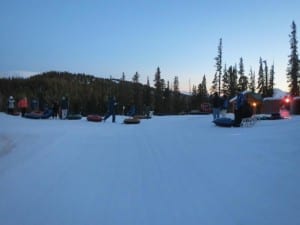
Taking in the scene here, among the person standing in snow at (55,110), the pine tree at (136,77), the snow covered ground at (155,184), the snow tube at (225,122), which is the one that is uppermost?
the pine tree at (136,77)

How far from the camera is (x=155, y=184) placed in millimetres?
9195

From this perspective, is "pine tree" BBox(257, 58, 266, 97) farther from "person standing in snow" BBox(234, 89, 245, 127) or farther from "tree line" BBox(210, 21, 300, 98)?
"person standing in snow" BBox(234, 89, 245, 127)

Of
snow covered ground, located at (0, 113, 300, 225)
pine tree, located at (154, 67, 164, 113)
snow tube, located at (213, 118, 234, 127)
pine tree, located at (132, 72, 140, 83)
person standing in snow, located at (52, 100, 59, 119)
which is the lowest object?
snow covered ground, located at (0, 113, 300, 225)

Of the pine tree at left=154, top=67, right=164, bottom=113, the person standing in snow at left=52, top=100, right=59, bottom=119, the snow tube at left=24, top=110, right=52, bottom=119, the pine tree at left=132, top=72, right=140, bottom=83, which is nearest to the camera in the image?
the snow tube at left=24, top=110, right=52, bottom=119

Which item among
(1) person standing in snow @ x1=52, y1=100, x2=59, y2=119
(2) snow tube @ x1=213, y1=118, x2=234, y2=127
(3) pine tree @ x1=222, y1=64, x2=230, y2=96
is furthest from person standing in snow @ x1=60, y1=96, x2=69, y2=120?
(3) pine tree @ x1=222, y1=64, x2=230, y2=96

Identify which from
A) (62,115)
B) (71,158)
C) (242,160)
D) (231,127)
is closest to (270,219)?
(242,160)

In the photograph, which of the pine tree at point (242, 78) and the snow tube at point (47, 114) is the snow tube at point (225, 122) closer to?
the snow tube at point (47, 114)

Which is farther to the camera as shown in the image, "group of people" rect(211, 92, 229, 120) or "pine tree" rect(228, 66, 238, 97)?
"pine tree" rect(228, 66, 238, 97)

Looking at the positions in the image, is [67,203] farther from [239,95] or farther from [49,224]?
[239,95]

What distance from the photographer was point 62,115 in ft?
114

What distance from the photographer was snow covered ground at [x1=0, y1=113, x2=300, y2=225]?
7.26 metres

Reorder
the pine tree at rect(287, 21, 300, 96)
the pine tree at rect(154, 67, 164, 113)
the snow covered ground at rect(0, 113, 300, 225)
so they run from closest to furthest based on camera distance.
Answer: the snow covered ground at rect(0, 113, 300, 225)
the pine tree at rect(287, 21, 300, 96)
the pine tree at rect(154, 67, 164, 113)

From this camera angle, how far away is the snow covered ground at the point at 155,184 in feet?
23.8

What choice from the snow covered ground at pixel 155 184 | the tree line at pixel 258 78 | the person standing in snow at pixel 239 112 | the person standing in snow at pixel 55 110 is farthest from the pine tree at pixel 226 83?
the snow covered ground at pixel 155 184
